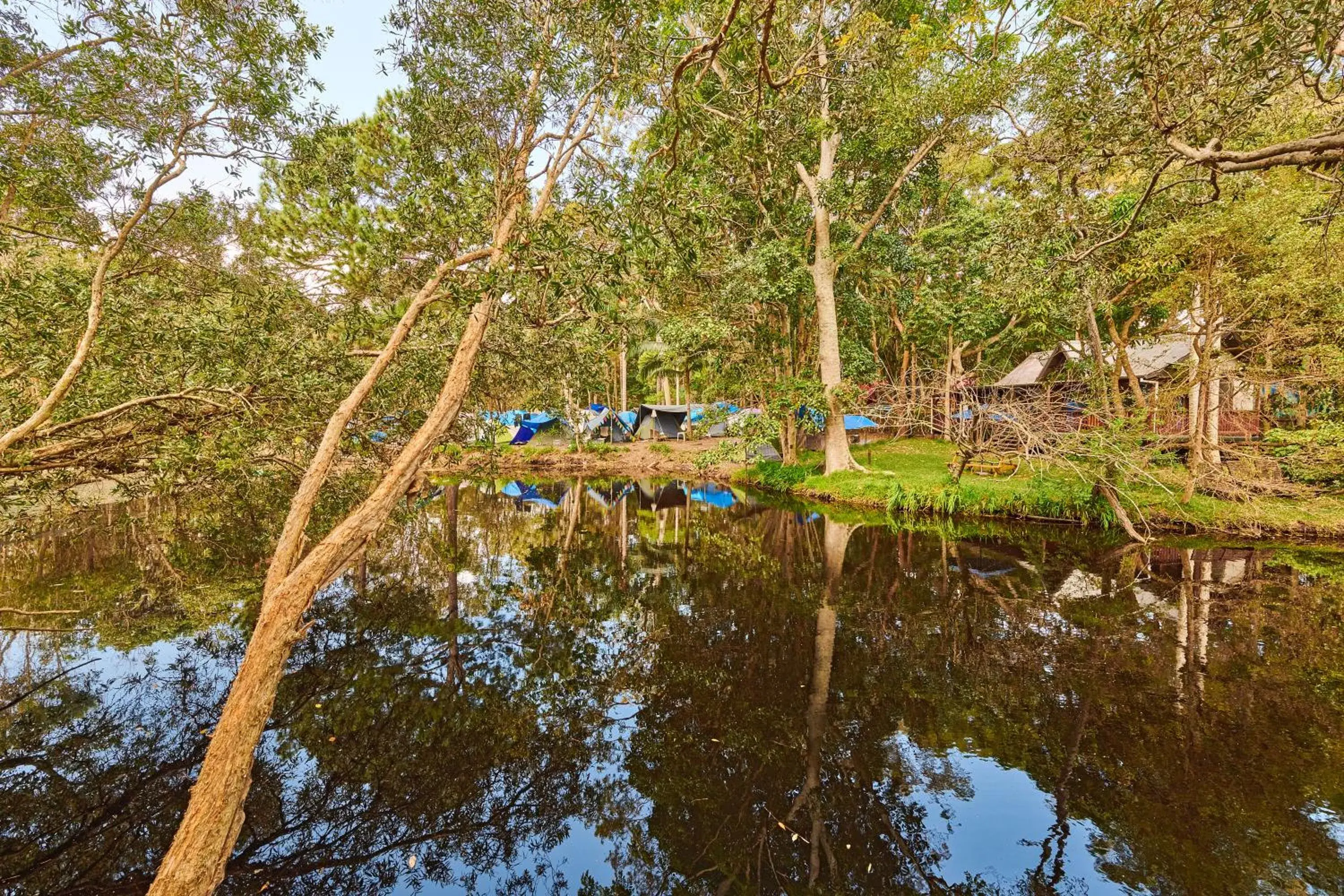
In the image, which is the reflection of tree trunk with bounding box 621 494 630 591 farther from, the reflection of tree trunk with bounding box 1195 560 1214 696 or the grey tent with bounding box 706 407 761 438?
the reflection of tree trunk with bounding box 1195 560 1214 696

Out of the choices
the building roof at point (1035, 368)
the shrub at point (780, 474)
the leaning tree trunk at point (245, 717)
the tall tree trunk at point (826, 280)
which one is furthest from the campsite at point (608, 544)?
the building roof at point (1035, 368)

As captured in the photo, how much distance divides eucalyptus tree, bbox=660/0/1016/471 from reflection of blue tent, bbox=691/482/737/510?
384 cm

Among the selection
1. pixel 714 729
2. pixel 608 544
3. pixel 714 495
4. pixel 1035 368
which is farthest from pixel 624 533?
pixel 1035 368

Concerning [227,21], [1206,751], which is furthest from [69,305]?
[1206,751]

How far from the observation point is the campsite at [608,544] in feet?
14.0

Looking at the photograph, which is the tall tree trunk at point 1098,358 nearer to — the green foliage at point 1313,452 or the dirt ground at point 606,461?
the green foliage at point 1313,452

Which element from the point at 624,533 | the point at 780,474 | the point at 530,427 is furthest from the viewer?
the point at 530,427

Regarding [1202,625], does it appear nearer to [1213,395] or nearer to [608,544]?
[1213,395]

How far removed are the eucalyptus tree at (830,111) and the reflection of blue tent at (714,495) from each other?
3.84 meters

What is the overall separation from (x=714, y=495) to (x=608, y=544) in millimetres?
7953

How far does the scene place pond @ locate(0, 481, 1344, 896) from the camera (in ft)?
13.3

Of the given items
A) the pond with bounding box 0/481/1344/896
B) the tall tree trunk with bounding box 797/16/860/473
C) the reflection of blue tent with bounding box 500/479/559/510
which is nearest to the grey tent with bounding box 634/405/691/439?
the reflection of blue tent with bounding box 500/479/559/510

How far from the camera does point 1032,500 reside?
13.7 meters

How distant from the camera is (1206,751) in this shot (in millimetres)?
5004
